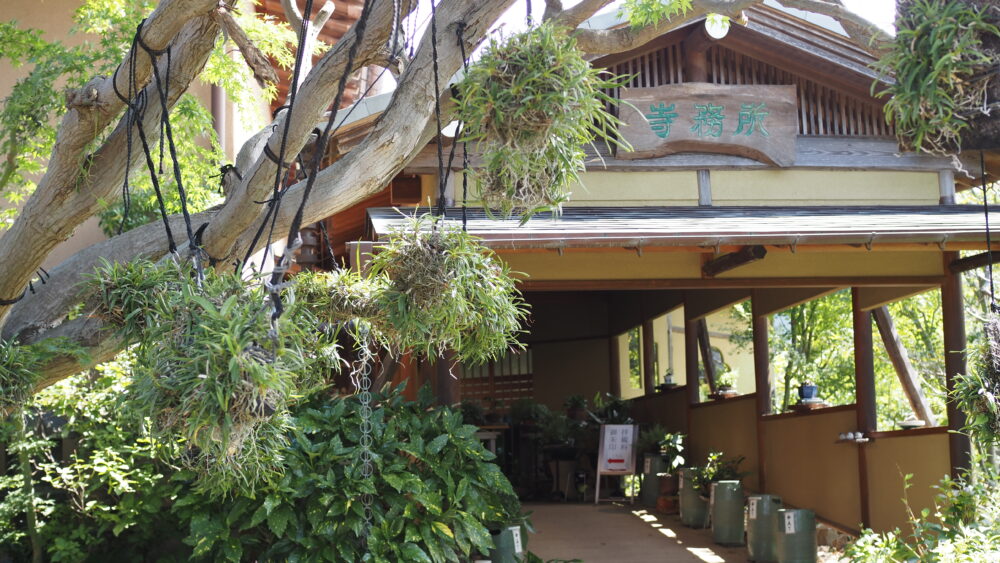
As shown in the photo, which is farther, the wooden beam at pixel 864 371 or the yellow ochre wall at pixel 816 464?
the yellow ochre wall at pixel 816 464

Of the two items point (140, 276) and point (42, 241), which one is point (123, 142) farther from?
point (140, 276)

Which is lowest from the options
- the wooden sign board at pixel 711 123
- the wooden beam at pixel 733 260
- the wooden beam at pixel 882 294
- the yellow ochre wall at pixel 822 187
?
the wooden beam at pixel 882 294

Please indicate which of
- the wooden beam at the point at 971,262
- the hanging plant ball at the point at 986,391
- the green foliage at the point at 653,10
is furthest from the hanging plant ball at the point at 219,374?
the wooden beam at the point at 971,262

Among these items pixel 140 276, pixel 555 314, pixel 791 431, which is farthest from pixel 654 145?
pixel 555 314

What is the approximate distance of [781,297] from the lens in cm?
971

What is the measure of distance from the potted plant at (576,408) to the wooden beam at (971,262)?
5436 mm

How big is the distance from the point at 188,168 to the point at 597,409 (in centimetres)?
757

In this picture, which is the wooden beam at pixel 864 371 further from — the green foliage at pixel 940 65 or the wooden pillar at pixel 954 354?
the green foliage at pixel 940 65

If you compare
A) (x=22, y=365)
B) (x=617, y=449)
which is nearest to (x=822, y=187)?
(x=617, y=449)

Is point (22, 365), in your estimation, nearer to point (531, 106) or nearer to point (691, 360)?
point (531, 106)

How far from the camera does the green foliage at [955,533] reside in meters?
5.35

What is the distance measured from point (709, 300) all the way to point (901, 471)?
127 inches

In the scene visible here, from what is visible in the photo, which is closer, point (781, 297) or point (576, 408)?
point (781, 297)

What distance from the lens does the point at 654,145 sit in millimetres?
8133
